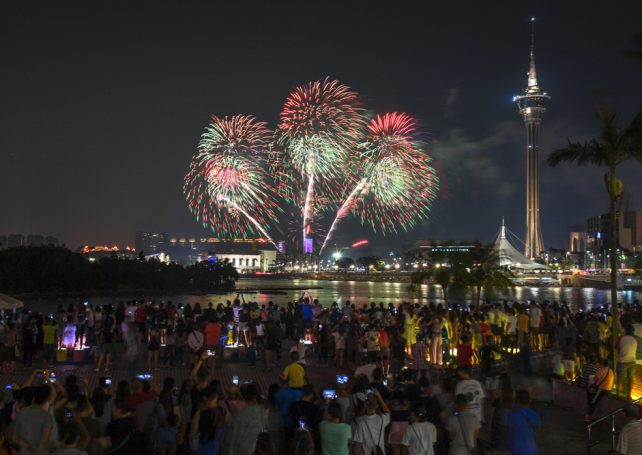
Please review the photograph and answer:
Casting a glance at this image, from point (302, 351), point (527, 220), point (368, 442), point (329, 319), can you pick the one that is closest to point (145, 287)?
point (329, 319)

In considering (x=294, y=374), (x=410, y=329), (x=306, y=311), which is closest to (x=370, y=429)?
(x=294, y=374)

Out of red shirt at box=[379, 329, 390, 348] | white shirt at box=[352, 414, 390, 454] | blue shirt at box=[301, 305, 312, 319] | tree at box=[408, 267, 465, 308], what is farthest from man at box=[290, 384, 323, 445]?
tree at box=[408, 267, 465, 308]

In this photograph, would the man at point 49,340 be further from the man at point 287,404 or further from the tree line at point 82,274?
the tree line at point 82,274

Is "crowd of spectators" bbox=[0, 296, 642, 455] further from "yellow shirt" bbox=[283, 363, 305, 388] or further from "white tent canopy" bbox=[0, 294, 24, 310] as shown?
"white tent canopy" bbox=[0, 294, 24, 310]

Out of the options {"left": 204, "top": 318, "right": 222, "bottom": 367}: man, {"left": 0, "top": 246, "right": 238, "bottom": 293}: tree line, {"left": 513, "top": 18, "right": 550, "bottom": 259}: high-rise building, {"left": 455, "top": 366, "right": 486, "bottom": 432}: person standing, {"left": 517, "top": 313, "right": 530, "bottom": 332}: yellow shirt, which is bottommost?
{"left": 455, "top": 366, "right": 486, "bottom": 432}: person standing

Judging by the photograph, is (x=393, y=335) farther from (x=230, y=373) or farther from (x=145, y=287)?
(x=145, y=287)

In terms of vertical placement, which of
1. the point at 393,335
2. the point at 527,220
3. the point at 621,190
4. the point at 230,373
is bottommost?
the point at 230,373

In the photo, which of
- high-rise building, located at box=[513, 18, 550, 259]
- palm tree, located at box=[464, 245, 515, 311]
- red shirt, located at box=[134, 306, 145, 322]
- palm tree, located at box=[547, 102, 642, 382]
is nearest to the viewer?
palm tree, located at box=[547, 102, 642, 382]
